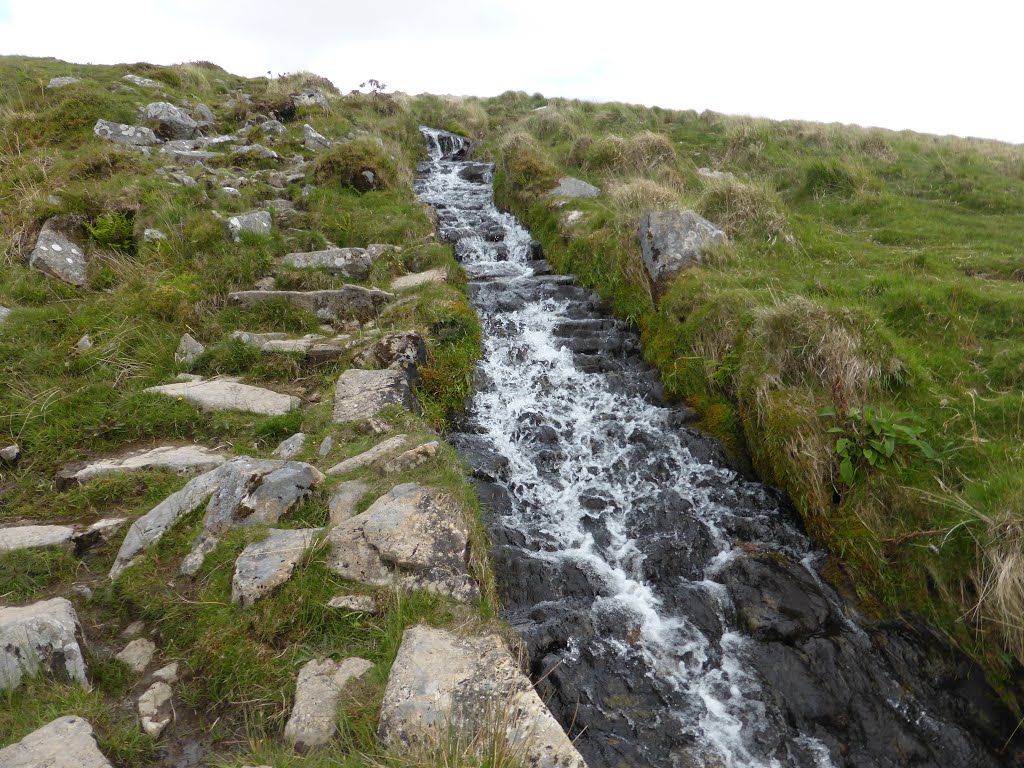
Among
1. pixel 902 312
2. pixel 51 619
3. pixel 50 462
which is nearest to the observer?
pixel 51 619

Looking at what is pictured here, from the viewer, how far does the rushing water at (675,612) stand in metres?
3.84

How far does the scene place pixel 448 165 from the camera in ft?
58.2

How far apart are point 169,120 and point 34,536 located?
12.8 m

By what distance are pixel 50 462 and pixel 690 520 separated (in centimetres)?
640

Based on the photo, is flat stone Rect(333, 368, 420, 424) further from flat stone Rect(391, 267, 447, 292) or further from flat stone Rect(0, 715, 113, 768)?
flat stone Rect(0, 715, 113, 768)

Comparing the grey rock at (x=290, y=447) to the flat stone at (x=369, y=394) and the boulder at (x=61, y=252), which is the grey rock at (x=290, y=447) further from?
the boulder at (x=61, y=252)

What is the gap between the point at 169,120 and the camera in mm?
13336

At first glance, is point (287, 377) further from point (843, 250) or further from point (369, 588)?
point (843, 250)

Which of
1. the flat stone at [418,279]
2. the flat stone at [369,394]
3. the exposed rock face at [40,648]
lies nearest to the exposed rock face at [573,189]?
the flat stone at [418,279]

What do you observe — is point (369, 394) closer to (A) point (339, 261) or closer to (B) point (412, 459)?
(B) point (412, 459)

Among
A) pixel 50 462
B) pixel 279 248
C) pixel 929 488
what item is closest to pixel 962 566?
pixel 929 488

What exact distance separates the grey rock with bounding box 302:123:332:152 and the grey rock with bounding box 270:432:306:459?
11156 mm

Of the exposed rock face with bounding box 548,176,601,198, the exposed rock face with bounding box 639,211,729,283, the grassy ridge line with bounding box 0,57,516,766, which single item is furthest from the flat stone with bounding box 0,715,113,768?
the exposed rock face with bounding box 548,176,601,198

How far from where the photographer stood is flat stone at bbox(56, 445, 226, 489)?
5.00 metres
